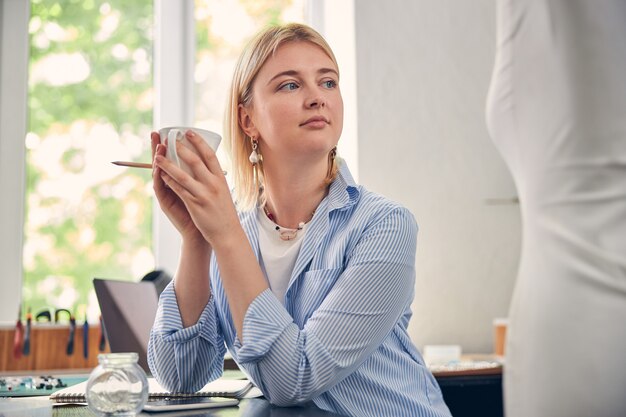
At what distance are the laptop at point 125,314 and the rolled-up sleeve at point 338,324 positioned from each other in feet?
2.46

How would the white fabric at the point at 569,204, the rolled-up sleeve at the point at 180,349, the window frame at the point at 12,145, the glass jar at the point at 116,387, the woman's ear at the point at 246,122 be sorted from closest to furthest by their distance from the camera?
the white fabric at the point at 569,204
the glass jar at the point at 116,387
the rolled-up sleeve at the point at 180,349
the woman's ear at the point at 246,122
the window frame at the point at 12,145

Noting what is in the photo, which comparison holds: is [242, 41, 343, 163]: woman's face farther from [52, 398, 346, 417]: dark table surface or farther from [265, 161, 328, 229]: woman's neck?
[52, 398, 346, 417]: dark table surface

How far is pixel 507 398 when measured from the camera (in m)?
0.59

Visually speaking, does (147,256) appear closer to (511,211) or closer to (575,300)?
(511,211)

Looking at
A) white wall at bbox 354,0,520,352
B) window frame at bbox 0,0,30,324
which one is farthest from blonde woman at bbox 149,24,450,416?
window frame at bbox 0,0,30,324

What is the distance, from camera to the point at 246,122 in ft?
4.74

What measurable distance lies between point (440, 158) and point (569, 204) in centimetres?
244

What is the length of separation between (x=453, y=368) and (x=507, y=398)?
1571 mm

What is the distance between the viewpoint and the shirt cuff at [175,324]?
1.16 m

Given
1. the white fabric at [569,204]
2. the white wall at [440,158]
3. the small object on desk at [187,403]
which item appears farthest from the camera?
the white wall at [440,158]

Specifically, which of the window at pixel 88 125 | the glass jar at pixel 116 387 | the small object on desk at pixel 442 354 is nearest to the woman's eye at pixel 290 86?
the glass jar at pixel 116 387

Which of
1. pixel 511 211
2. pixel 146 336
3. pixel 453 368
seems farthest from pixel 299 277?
pixel 511 211

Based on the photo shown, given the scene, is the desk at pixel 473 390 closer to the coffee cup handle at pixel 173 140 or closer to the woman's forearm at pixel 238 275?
the woman's forearm at pixel 238 275

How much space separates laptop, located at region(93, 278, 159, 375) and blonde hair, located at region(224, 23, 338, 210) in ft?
1.62
